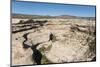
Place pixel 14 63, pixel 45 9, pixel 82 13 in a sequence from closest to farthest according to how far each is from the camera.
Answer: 1. pixel 14 63
2. pixel 45 9
3. pixel 82 13

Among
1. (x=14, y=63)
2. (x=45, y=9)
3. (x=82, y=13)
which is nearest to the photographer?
(x=14, y=63)

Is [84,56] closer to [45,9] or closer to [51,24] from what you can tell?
[51,24]

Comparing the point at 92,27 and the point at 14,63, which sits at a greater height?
the point at 92,27

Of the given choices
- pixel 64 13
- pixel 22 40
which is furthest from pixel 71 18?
pixel 22 40

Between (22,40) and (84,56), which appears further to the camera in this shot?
(84,56)
